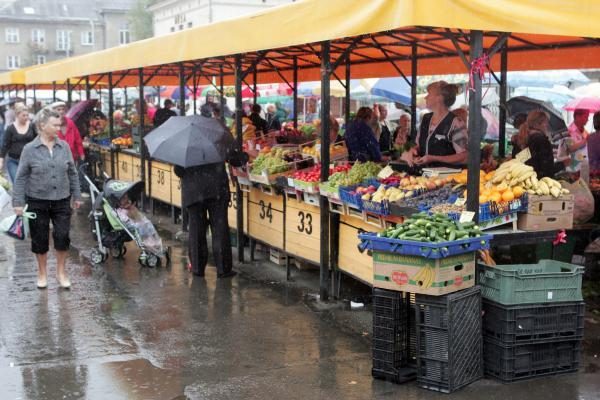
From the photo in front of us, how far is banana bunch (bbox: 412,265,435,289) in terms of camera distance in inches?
211

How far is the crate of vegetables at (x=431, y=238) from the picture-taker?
17.4 feet

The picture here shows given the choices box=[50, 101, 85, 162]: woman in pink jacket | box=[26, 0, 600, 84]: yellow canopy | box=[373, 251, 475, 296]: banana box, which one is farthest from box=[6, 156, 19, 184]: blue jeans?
box=[373, 251, 475, 296]: banana box

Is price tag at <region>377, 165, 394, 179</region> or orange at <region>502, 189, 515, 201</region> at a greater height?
price tag at <region>377, 165, 394, 179</region>

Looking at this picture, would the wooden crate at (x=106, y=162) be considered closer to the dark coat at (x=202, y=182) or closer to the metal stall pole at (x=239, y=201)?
the metal stall pole at (x=239, y=201)

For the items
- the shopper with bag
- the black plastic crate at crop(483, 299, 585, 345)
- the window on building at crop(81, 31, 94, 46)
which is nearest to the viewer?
the black plastic crate at crop(483, 299, 585, 345)

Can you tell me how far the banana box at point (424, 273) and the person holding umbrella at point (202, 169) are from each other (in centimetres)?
358

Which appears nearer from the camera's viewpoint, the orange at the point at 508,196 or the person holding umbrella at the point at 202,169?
the orange at the point at 508,196

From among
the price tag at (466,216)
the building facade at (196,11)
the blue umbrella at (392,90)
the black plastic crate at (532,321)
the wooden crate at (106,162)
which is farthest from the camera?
the building facade at (196,11)

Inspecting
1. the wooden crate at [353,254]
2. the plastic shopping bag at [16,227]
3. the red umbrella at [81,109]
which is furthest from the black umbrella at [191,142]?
the red umbrella at [81,109]

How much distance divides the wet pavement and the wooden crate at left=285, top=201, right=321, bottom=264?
406 mm

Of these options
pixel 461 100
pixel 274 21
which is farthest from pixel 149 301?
pixel 461 100

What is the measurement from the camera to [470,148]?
5871 millimetres

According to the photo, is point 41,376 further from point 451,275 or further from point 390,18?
point 390,18

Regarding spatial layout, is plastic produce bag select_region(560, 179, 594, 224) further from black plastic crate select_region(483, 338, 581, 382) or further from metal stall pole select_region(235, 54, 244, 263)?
metal stall pole select_region(235, 54, 244, 263)
